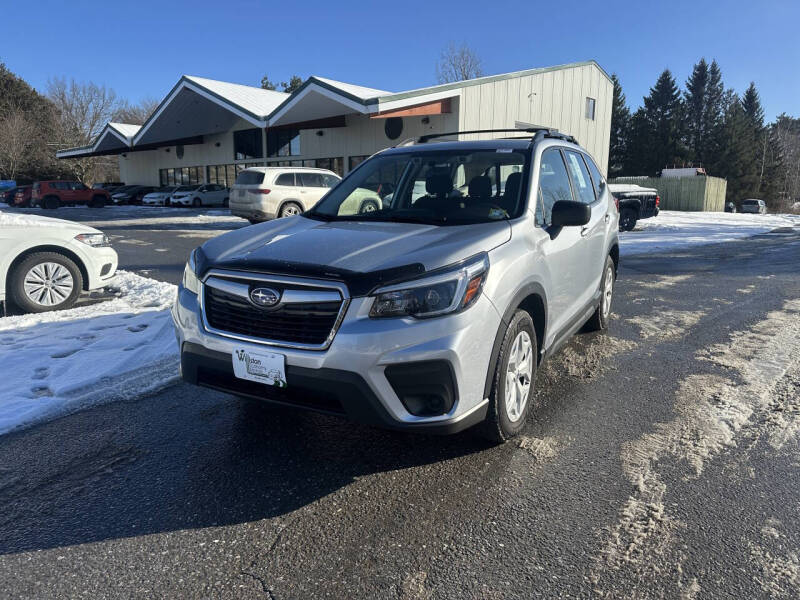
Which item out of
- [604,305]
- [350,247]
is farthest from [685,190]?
[350,247]

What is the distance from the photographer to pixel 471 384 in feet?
8.95

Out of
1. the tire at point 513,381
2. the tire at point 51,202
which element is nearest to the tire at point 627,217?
the tire at point 513,381

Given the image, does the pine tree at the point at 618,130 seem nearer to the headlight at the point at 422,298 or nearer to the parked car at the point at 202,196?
the parked car at the point at 202,196

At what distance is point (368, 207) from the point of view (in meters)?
4.00

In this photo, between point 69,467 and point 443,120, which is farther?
point 443,120

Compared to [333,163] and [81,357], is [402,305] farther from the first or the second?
[333,163]

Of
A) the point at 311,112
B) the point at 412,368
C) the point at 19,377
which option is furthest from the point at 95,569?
the point at 311,112

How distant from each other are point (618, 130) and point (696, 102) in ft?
48.7

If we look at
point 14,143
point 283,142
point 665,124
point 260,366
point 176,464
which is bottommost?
point 176,464

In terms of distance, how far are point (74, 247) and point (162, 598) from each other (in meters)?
5.54

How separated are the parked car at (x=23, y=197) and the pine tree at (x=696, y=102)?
Answer: 66068 millimetres

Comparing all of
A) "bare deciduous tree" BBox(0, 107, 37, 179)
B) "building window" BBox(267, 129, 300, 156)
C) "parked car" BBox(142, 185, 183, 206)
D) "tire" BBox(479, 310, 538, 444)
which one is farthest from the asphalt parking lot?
"bare deciduous tree" BBox(0, 107, 37, 179)

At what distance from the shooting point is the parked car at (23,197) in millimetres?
33125

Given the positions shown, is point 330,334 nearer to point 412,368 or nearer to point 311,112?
point 412,368
